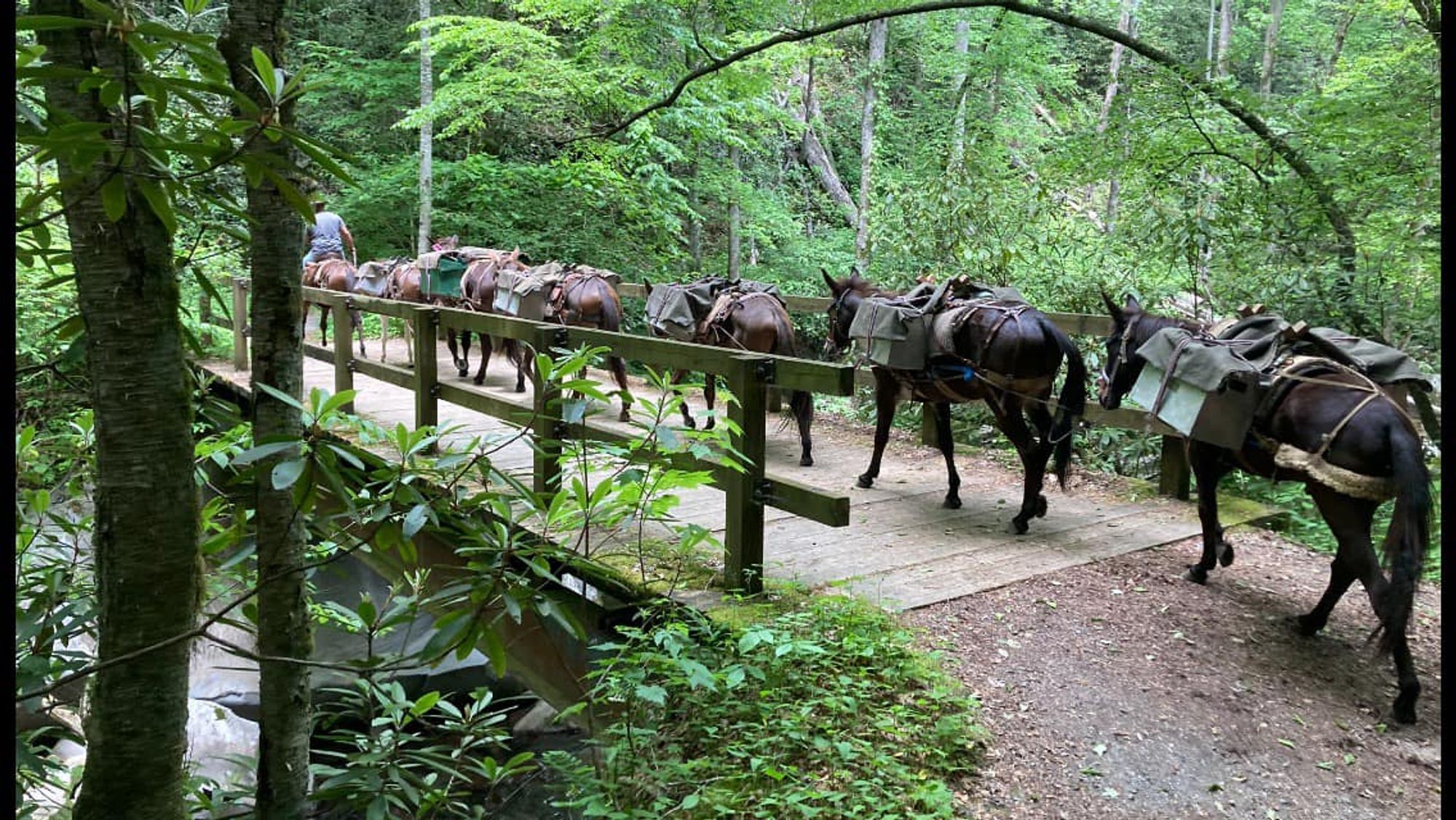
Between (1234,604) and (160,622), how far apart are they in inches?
204

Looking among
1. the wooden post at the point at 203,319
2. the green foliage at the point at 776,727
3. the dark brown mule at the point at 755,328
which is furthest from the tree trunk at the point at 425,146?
the green foliage at the point at 776,727

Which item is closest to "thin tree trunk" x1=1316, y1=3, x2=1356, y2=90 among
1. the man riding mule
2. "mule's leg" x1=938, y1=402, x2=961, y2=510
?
"mule's leg" x1=938, y1=402, x2=961, y2=510

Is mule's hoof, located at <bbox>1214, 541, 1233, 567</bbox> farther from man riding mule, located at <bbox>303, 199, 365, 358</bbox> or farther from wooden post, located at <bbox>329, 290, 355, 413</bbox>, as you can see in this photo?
man riding mule, located at <bbox>303, 199, 365, 358</bbox>

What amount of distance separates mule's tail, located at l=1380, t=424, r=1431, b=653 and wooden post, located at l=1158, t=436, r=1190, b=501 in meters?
2.94

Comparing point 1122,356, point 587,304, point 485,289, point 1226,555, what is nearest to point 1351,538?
point 1226,555

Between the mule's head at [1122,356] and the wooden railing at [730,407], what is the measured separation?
40 cm

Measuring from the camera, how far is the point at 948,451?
6.81 meters

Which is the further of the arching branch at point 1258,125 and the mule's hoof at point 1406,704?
the arching branch at point 1258,125

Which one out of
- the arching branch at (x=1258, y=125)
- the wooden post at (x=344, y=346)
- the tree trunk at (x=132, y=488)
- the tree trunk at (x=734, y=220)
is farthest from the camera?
the tree trunk at (x=734, y=220)

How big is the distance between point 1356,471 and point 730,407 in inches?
119

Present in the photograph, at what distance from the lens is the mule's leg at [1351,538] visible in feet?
13.7

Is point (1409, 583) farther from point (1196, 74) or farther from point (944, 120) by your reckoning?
point (944, 120)

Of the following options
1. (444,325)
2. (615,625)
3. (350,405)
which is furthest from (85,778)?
(350,405)

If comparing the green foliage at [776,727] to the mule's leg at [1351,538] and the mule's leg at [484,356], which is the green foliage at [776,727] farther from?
the mule's leg at [484,356]
